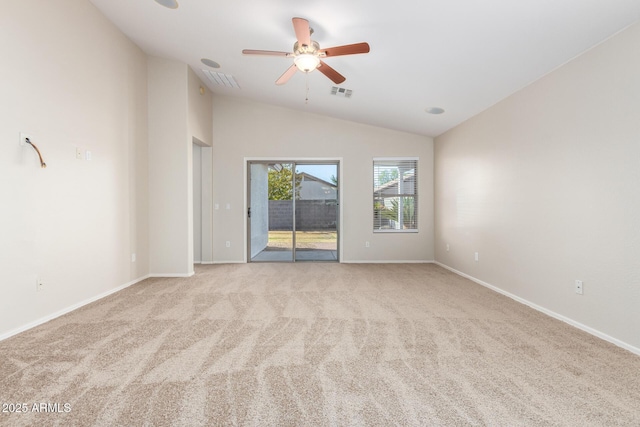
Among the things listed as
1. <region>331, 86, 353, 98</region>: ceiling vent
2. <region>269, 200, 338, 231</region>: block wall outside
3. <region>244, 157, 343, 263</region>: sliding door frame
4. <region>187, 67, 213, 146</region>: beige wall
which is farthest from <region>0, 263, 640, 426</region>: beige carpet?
<region>331, 86, 353, 98</region>: ceiling vent

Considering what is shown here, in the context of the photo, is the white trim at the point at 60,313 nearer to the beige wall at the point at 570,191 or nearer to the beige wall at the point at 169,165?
the beige wall at the point at 169,165

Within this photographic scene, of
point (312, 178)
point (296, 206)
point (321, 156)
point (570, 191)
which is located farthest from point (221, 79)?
point (570, 191)

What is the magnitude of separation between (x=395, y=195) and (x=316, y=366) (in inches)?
182

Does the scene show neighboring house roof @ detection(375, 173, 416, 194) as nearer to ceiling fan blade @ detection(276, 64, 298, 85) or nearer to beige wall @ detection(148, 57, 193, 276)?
ceiling fan blade @ detection(276, 64, 298, 85)

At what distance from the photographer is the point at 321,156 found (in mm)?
6031

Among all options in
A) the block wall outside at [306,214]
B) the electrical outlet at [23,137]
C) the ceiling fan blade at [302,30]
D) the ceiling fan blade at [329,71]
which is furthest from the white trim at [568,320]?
the electrical outlet at [23,137]

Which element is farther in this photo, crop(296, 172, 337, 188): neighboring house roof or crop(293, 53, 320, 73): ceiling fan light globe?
crop(296, 172, 337, 188): neighboring house roof

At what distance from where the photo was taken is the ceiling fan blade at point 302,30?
2.52 meters

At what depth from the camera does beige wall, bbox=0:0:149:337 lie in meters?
2.58

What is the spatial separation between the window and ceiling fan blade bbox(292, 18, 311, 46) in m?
3.63

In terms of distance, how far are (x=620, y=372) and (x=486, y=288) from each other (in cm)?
216

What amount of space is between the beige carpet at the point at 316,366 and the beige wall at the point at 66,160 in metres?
0.44

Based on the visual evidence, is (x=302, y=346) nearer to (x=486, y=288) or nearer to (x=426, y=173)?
(x=486, y=288)

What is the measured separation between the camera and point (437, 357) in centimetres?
218
